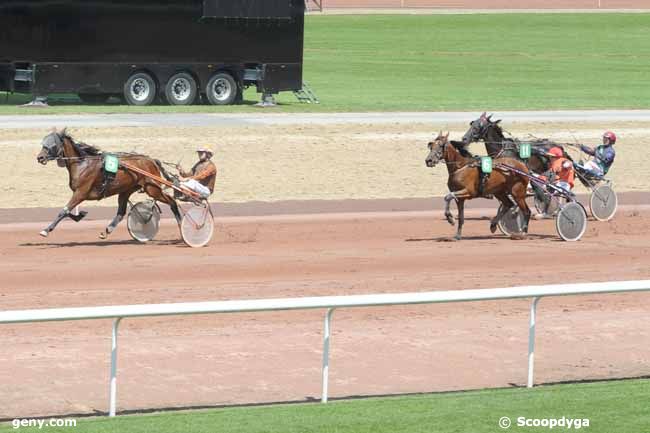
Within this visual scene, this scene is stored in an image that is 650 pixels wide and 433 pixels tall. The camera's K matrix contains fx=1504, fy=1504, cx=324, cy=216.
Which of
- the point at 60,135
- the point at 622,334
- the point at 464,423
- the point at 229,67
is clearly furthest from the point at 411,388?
the point at 229,67

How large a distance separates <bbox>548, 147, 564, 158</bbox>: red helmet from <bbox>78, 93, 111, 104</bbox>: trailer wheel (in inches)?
762

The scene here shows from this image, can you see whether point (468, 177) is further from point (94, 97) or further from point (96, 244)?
point (94, 97)

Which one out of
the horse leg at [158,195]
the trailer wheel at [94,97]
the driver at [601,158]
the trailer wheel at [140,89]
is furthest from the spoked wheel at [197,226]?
the trailer wheel at [94,97]

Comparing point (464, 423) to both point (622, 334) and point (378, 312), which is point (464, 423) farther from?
point (378, 312)

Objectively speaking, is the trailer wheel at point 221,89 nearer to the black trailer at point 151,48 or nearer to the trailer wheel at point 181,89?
the black trailer at point 151,48

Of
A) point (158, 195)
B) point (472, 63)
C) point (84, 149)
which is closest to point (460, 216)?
point (158, 195)

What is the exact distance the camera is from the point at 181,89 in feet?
128

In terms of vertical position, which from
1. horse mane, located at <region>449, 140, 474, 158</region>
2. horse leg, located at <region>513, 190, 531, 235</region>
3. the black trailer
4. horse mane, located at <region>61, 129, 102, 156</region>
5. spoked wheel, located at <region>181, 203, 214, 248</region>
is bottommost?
spoked wheel, located at <region>181, 203, 214, 248</region>

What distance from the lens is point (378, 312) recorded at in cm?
1512

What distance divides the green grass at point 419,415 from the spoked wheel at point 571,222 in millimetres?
10340

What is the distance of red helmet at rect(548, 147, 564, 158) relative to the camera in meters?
23.0

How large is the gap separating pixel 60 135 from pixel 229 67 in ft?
66.8

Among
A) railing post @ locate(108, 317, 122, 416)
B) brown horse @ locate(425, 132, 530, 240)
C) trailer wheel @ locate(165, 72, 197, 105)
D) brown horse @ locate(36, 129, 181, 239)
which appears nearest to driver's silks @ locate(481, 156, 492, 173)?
brown horse @ locate(425, 132, 530, 240)

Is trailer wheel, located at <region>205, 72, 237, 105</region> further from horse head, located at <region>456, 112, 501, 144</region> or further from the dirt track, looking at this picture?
horse head, located at <region>456, 112, 501, 144</region>
